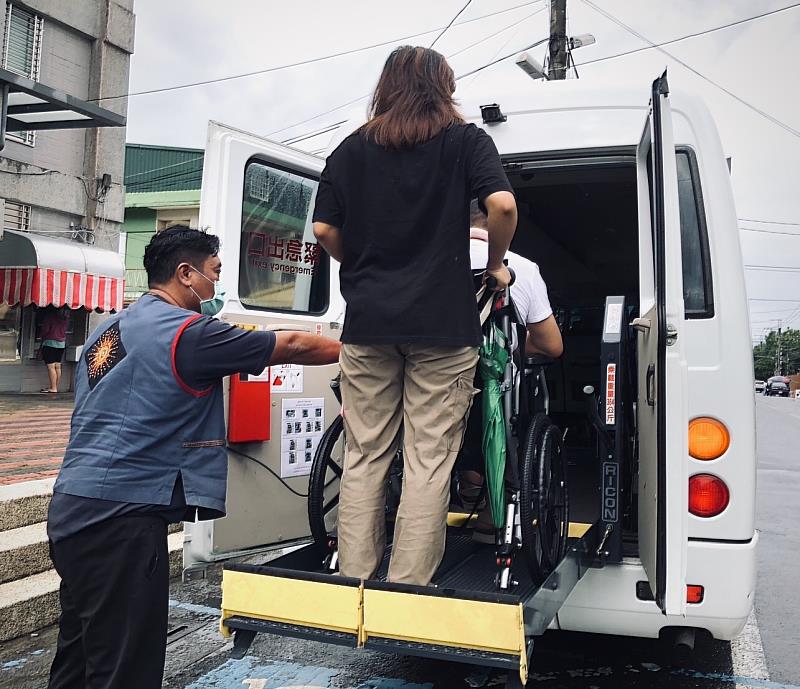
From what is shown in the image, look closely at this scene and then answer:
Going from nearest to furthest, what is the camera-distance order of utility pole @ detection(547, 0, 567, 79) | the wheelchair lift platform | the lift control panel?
the wheelchair lift platform → the lift control panel → utility pole @ detection(547, 0, 567, 79)

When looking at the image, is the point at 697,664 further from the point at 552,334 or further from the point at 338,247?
the point at 338,247

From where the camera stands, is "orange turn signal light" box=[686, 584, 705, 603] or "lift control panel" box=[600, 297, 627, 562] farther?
"lift control panel" box=[600, 297, 627, 562]

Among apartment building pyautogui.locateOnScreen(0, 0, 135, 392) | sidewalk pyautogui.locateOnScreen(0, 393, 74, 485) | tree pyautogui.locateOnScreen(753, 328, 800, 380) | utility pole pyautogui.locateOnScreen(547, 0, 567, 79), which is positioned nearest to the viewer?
sidewalk pyautogui.locateOnScreen(0, 393, 74, 485)

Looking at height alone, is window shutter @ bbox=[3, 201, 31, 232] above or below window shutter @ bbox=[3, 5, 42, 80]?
below

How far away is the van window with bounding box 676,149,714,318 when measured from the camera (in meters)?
3.06

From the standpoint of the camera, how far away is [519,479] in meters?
2.95

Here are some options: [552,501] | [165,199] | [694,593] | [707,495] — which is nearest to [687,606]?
[694,593]

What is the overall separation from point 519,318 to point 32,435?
6536mm

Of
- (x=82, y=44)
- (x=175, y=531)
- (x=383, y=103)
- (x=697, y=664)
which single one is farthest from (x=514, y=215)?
(x=82, y=44)

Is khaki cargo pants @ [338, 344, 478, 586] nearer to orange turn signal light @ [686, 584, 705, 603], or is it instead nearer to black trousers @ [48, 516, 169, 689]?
black trousers @ [48, 516, 169, 689]

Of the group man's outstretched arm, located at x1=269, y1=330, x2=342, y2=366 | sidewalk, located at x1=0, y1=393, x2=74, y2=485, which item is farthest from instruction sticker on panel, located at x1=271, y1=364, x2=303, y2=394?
sidewalk, located at x1=0, y1=393, x2=74, y2=485

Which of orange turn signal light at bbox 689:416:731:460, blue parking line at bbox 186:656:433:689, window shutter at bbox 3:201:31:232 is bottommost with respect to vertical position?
blue parking line at bbox 186:656:433:689

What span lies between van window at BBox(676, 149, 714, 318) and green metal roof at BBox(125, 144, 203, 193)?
27517 millimetres

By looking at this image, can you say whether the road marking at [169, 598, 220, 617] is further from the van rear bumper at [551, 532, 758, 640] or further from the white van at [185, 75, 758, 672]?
the van rear bumper at [551, 532, 758, 640]
